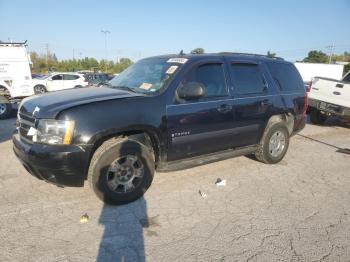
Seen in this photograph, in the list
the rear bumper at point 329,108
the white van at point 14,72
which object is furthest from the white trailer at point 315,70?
the white van at point 14,72

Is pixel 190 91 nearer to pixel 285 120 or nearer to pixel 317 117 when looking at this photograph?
pixel 285 120

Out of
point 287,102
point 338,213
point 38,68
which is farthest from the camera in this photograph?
point 38,68

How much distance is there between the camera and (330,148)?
730 centimetres

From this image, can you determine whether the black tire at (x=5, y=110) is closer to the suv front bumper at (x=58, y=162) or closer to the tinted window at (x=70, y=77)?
the suv front bumper at (x=58, y=162)

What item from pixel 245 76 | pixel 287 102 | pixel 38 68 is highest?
pixel 245 76

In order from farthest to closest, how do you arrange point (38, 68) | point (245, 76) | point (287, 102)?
1. point (38, 68)
2. point (287, 102)
3. point (245, 76)

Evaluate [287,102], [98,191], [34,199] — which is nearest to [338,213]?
[287,102]

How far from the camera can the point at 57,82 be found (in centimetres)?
2070

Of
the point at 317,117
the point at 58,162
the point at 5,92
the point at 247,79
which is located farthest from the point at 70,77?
the point at 58,162

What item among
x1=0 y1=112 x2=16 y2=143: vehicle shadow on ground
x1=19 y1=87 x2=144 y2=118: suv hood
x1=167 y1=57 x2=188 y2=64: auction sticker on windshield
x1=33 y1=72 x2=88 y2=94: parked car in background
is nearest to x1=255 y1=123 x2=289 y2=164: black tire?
x1=167 y1=57 x2=188 y2=64: auction sticker on windshield

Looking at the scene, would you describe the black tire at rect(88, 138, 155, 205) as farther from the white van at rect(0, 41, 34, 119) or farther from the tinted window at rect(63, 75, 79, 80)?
the tinted window at rect(63, 75, 79, 80)

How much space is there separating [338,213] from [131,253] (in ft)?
8.79

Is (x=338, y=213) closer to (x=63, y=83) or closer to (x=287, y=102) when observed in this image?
(x=287, y=102)

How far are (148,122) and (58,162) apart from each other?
3.71 feet
